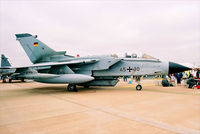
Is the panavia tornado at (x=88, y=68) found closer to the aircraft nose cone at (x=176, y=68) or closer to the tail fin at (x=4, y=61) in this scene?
the aircraft nose cone at (x=176, y=68)

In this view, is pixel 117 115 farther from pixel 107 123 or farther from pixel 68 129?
pixel 68 129

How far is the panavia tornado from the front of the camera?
8508mm

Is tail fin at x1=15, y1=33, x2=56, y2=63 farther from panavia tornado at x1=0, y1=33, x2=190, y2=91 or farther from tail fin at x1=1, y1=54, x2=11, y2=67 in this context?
tail fin at x1=1, y1=54, x2=11, y2=67

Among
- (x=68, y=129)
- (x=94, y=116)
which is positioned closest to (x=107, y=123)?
(x=94, y=116)

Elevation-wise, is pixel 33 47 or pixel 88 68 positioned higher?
pixel 33 47

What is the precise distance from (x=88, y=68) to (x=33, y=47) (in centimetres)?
483

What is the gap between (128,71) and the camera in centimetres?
927

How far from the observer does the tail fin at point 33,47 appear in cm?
1110

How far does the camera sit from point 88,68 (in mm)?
9805

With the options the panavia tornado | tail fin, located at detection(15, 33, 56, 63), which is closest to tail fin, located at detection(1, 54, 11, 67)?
tail fin, located at detection(15, 33, 56, 63)

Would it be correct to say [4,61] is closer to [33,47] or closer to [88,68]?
[33,47]

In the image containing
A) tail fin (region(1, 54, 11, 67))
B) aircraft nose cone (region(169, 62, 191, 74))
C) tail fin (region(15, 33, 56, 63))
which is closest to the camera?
aircraft nose cone (region(169, 62, 191, 74))

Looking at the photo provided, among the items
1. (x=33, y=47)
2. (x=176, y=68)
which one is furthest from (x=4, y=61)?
(x=176, y=68)

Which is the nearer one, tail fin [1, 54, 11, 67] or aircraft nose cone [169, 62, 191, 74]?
aircraft nose cone [169, 62, 191, 74]
